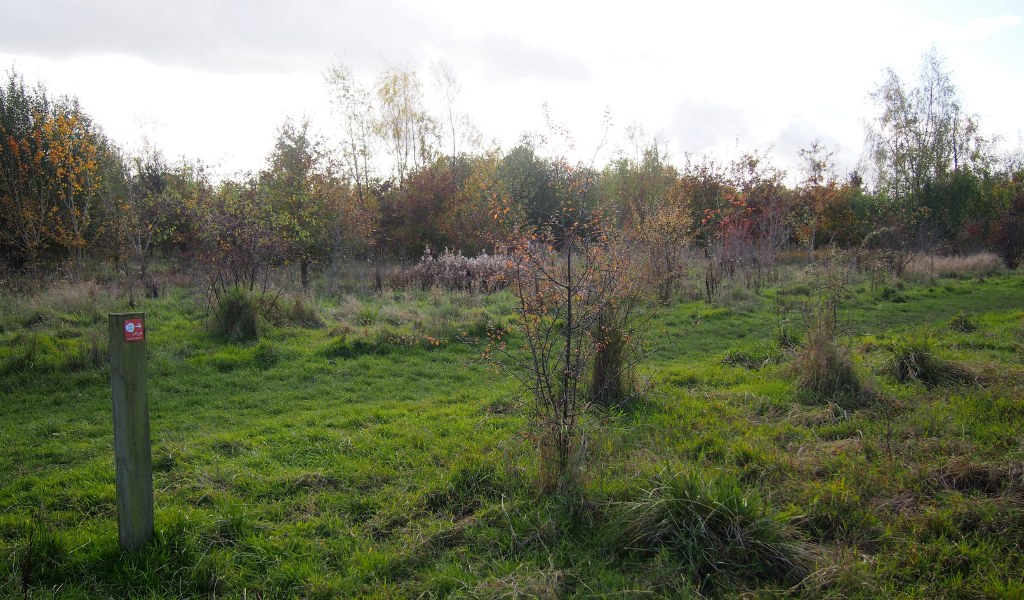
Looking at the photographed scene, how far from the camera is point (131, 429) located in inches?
106

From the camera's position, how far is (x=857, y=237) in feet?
88.0

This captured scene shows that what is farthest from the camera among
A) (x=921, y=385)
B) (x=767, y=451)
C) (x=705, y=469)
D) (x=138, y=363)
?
(x=921, y=385)

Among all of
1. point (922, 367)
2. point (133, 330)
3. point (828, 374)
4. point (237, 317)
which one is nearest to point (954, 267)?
point (922, 367)

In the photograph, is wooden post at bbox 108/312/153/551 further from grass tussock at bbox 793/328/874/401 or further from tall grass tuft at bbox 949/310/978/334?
tall grass tuft at bbox 949/310/978/334

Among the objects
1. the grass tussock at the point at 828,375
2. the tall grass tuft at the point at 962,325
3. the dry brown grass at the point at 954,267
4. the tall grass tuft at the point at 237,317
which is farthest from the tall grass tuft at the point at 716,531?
the dry brown grass at the point at 954,267

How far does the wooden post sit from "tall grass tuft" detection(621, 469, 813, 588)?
2.55 meters

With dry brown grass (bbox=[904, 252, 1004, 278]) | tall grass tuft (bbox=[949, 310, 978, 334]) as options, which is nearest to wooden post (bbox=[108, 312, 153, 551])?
tall grass tuft (bbox=[949, 310, 978, 334])

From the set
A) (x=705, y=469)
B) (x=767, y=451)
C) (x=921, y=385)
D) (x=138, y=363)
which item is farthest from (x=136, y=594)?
(x=921, y=385)

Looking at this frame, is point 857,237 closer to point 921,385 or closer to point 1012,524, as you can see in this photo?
A: point 921,385

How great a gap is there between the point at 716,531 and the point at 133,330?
316cm

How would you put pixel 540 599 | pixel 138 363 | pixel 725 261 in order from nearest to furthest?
pixel 540 599 < pixel 138 363 < pixel 725 261

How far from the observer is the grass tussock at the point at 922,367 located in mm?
5398

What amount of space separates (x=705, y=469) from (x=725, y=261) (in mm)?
13348

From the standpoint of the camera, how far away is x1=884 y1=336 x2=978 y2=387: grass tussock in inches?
213
